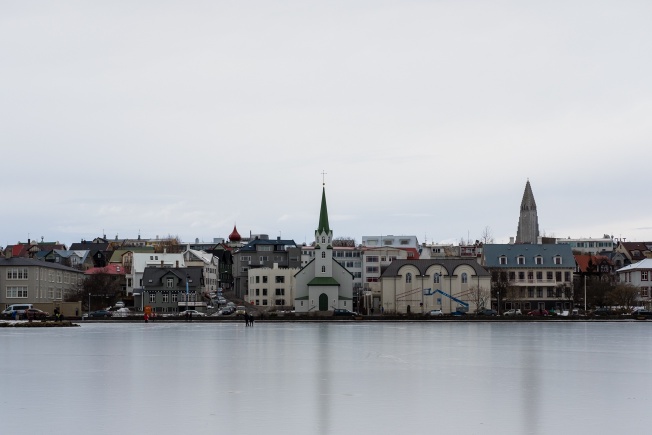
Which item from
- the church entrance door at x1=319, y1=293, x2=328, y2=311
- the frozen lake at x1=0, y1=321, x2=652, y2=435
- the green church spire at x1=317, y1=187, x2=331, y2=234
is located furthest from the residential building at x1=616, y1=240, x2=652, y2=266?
the frozen lake at x1=0, y1=321, x2=652, y2=435

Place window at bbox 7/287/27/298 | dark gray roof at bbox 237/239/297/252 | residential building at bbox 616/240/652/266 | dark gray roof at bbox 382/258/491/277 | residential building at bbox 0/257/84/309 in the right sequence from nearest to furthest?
residential building at bbox 0/257/84/309 → window at bbox 7/287/27/298 → dark gray roof at bbox 382/258/491/277 → dark gray roof at bbox 237/239/297/252 → residential building at bbox 616/240/652/266

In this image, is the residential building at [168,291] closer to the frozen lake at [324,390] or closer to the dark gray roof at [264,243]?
the dark gray roof at [264,243]

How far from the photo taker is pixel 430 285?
116250mm

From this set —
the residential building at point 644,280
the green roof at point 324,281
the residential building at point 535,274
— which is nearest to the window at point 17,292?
the green roof at point 324,281

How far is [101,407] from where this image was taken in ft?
71.4

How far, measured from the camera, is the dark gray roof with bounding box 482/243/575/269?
12556 centimetres

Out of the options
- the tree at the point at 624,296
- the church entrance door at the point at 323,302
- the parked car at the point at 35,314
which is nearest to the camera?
the parked car at the point at 35,314

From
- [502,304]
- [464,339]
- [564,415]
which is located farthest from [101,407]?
[502,304]

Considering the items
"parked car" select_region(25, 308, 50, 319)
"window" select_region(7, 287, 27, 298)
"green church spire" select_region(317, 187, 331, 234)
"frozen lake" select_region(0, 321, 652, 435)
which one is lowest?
"parked car" select_region(25, 308, 50, 319)

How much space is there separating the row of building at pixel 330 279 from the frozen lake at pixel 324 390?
73137 millimetres

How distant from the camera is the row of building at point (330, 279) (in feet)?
380

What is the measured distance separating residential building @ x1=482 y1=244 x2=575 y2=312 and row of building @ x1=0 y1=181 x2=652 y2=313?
13 cm

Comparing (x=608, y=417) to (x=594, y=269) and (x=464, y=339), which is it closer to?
(x=464, y=339)

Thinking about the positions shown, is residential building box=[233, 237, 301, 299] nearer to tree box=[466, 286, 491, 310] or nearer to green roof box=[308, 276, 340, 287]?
green roof box=[308, 276, 340, 287]
